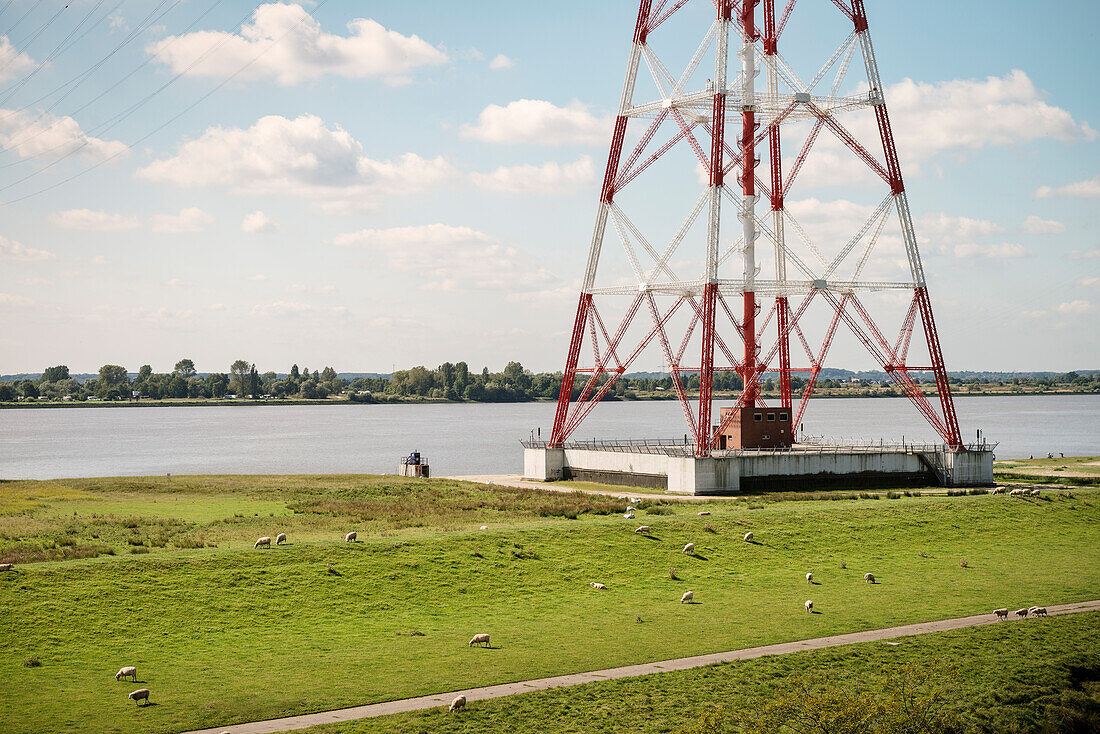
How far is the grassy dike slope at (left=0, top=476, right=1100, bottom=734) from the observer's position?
22.3 metres

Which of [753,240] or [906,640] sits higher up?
[753,240]

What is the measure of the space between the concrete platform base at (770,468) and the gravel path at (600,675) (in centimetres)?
2700

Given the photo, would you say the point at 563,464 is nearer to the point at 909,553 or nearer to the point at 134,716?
the point at 909,553

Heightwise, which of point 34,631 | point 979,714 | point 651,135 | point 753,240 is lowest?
point 979,714

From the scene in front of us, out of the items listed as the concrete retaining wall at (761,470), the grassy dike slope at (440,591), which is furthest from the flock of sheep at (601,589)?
the concrete retaining wall at (761,470)

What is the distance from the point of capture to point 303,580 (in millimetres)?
29531

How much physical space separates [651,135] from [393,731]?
167 ft

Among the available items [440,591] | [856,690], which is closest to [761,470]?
[440,591]

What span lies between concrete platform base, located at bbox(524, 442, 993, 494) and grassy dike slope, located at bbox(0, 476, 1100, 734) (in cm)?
827

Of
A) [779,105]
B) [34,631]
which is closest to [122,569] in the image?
[34,631]

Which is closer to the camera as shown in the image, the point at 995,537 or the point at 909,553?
the point at 909,553

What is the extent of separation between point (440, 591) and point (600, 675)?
342 inches

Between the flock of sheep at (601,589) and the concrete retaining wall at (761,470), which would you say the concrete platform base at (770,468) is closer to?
the concrete retaining wall at (761,470)

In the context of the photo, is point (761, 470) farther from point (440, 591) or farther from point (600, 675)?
point (600, 675)
